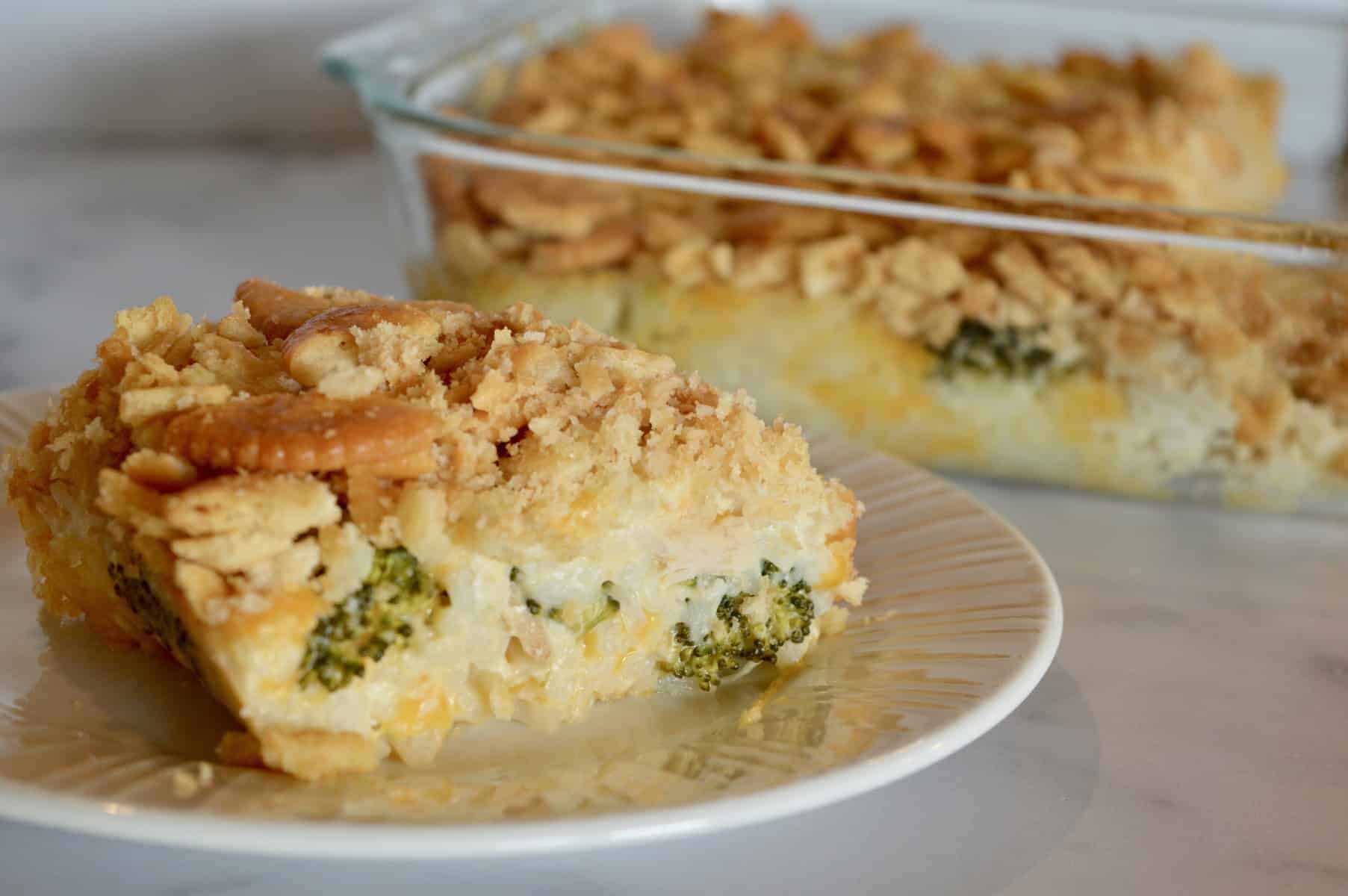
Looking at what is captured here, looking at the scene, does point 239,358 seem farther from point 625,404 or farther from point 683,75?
point 683,75

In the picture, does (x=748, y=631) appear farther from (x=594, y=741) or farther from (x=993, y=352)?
(x=993, y=352)

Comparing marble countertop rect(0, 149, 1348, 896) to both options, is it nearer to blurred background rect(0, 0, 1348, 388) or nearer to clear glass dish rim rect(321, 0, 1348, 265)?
clear glass dish rim rect(321, 0, 1348, 265)

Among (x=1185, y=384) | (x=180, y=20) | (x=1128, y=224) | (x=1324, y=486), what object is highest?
(x=180, y=20)

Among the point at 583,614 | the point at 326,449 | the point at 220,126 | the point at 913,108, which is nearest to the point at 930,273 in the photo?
the point at 913,108

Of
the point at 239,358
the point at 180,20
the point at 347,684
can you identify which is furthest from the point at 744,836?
the point at 180,20

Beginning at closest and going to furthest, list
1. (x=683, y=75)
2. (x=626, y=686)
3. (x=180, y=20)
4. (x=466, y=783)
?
(x=466, y=783) → (x=626, y=686) → (x=683, y=75) → (x=180, y=20)

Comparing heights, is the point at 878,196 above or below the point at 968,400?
above
